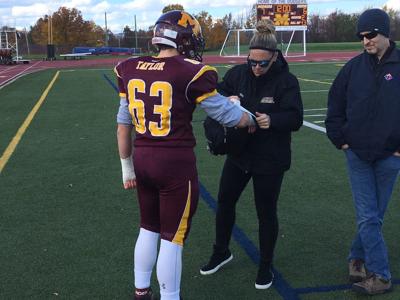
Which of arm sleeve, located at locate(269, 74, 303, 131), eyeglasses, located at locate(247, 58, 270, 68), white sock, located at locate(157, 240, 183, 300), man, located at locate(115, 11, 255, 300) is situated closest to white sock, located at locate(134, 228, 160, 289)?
man, located at locate(115, 11, 255, 300)

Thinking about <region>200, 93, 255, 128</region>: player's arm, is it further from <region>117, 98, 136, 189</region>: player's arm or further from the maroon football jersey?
<region>117, 98, 136, 189</region>: player's arm

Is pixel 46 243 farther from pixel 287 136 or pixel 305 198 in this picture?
pixel 305 198

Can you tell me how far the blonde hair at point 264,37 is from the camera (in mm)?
3256

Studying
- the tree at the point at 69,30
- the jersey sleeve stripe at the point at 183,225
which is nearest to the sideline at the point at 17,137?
the jersey sleeve stripe at the point at 183,225

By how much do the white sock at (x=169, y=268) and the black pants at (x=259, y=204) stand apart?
32.5 inches

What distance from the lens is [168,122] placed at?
107 inches

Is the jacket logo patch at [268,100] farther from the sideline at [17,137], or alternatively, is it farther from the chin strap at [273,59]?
the sideline at [17,137]

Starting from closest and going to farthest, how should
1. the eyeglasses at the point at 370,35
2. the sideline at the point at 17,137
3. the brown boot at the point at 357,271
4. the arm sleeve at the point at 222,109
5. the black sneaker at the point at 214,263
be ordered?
1. the arm sleeve at the point at 222,109
2. the eyeglasses at the point at 370,35
3. the brown boot at the point at 357,271
4. the black sneaker at the point at 214,263
5. the sideline at the point at 17,137

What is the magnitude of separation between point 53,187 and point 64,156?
1620 millimetres

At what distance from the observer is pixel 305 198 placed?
5453 mm

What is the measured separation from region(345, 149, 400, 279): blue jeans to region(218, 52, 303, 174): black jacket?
0.48 m

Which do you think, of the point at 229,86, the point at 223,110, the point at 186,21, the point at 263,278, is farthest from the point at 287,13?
the point at 223,110

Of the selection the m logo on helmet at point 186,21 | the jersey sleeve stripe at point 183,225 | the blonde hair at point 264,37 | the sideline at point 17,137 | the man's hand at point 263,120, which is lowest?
the sideline at point 17,137

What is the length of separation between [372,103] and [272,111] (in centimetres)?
64
